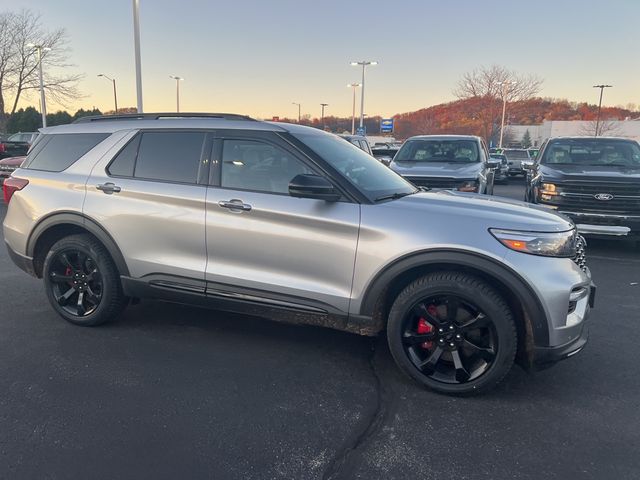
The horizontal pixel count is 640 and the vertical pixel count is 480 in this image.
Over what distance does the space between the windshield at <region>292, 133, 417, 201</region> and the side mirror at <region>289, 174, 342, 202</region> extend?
0.70 ft

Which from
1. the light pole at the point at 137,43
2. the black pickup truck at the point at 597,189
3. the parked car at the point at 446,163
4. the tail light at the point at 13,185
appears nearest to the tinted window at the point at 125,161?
the tail light at the point at 13,185

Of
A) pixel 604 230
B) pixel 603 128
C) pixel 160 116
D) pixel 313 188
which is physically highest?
pixel 603 128

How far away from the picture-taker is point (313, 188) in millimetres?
3391

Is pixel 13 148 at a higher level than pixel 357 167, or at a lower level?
lower

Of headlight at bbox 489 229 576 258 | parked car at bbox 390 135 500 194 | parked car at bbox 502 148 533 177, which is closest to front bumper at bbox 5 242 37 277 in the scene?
headlight at bbox 489 229 576 258

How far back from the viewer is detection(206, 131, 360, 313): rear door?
348 centimetres

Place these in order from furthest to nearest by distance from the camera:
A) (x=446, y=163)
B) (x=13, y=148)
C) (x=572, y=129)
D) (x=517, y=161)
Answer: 1. (x=572, y=129)
2. (x=517, y=161)
3. (x=13, y=148)
4. (x=446, y=163)

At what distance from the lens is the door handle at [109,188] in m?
4.15

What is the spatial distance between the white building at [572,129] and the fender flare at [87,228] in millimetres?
68596

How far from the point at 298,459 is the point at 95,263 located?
2.57 m

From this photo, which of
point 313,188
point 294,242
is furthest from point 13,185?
point 313,188

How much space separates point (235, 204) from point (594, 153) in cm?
761

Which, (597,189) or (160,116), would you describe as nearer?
(160,116)

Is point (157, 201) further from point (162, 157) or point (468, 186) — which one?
point (468, 186)
